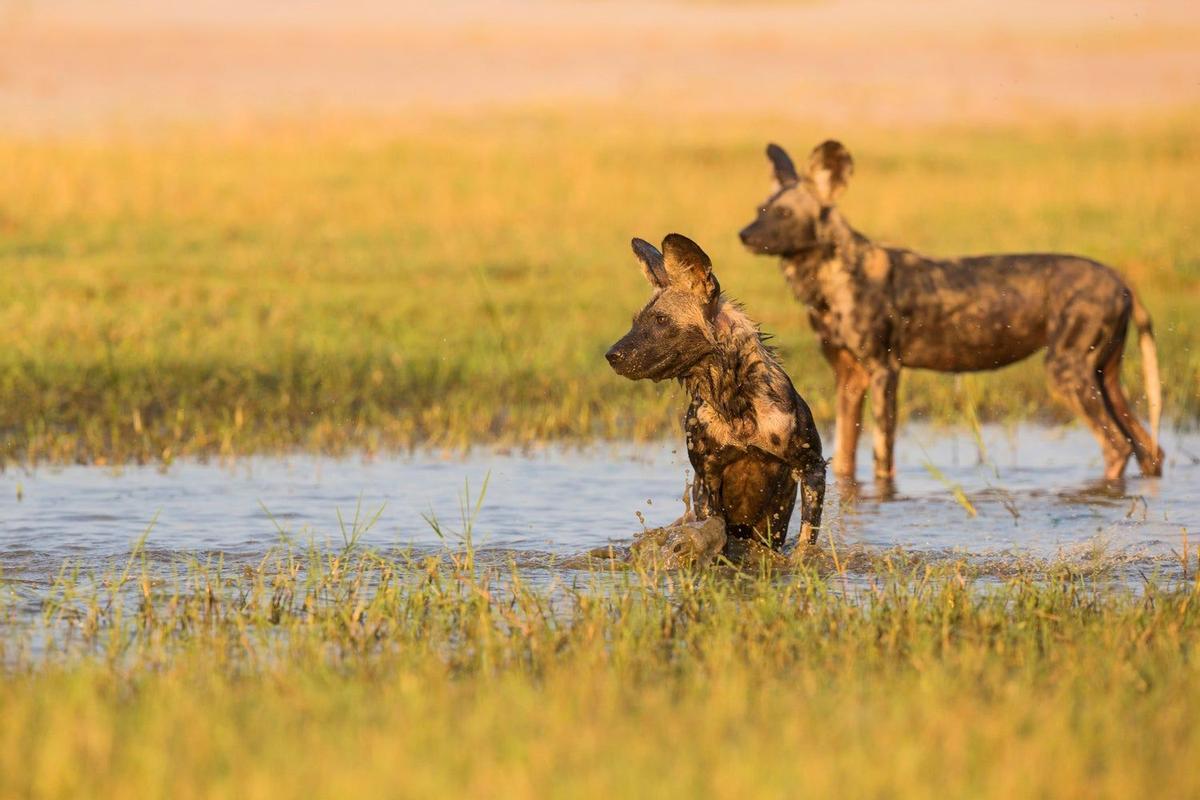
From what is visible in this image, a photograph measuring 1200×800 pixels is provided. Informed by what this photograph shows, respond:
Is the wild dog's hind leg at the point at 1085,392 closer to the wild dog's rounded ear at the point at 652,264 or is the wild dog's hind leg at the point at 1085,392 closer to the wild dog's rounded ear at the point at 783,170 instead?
the wild dog's rounded ear at the point at 783,170

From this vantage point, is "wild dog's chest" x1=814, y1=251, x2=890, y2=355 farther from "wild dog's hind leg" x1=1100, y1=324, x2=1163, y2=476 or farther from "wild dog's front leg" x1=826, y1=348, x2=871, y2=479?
"wild dog's hind leg" x1=1100, y1=324, x2=1163, y2=476

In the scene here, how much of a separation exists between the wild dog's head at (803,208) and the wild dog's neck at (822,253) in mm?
19

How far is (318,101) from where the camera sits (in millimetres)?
27062

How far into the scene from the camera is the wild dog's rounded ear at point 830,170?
8555 mm

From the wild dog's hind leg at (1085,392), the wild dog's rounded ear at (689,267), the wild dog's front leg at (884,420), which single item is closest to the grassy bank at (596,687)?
the wild dog's rounded ear at (689,267)

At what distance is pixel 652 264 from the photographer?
590 centimetres

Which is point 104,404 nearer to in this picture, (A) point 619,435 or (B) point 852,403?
(A) point 619,435

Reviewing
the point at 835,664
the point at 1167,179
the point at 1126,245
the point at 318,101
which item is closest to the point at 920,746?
the point at 835,664

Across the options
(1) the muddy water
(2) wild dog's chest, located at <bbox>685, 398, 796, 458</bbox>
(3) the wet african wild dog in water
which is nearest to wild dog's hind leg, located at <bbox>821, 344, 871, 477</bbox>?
(1) the muddy water

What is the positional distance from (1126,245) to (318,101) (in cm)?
1535

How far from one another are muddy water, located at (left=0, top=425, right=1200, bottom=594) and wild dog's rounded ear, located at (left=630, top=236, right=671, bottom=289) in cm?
98

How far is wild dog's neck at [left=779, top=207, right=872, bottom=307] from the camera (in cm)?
855

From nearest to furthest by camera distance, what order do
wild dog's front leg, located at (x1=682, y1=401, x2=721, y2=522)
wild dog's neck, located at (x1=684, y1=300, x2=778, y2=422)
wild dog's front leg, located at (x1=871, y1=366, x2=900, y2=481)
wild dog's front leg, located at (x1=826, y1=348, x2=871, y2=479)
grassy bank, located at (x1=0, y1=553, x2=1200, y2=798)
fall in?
grassy bank, located at (x1=0, y1=553, x2=1200, y2=798) < wild dog's neck, located at (x1=684, y1=300, x2=778, y2=422) < wild dog's front leg, located at (x1=682, y1=401, x2=721, y2=522) < wild dog's front leg, located at (x1=871, y1=366, x2=900, y2=481) < wild dog's front leg, located at (x1=826, y1=348, x2=871, y2=479)

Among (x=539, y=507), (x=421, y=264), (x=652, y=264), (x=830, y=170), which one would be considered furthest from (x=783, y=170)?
Answer: (x=421, y=264)
